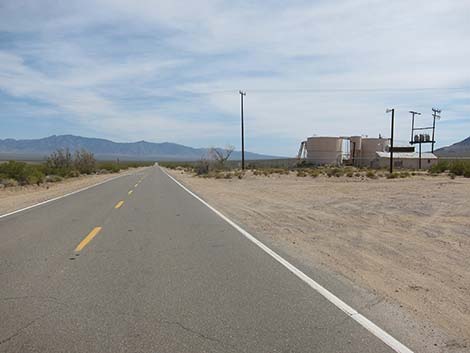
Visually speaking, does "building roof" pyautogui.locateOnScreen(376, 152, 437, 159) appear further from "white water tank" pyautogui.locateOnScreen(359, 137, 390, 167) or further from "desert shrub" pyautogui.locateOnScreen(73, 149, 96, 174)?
"desert shrub" pyautogui.locateOnScreen(73, 149, 96, 174)

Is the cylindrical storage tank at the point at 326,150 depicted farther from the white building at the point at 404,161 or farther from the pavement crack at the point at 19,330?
the pavement crack at the point at 19,330

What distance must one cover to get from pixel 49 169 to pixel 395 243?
51644 millimetres

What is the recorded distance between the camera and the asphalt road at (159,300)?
486cm

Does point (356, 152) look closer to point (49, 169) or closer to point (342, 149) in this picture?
point (342, 149)

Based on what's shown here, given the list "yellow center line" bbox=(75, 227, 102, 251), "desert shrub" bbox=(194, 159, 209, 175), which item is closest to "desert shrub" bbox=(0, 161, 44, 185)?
"yellow center line" bbox=(75, 227, 102, 251)

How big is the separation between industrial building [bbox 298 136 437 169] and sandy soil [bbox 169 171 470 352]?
77132 mm

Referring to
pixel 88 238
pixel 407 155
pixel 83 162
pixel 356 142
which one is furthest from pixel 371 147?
pixel 88 238

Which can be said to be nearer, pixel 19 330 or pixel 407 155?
pixel 19 330

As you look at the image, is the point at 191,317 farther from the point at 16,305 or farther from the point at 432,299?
the point at 432,299

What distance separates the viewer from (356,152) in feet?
338

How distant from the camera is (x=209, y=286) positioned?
22.8 ft

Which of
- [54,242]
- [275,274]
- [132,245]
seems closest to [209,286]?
[275,274]

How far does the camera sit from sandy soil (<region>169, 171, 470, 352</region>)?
6340 mm

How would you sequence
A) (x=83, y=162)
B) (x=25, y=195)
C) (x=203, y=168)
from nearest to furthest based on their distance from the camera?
(x=25, y=195)
(x=203, y=168)
(x=83, y=162)
